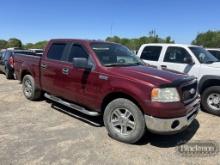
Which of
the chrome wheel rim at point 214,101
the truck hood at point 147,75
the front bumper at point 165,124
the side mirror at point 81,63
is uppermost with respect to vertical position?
the side mirror at point 81,63

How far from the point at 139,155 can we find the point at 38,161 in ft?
5.38

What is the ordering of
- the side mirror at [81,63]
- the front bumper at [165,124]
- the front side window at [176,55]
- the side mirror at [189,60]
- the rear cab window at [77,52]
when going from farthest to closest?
the front side window at [176,55], the side mirror at [189,60], the rear cab window at [77,52], the side mirror at [81,63], the front bumper at [165,124]

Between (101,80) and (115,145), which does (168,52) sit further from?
(115,145)

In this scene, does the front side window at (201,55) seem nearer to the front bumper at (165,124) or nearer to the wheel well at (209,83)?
the wheel well at (209,83)

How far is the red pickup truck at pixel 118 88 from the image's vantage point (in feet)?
15.3

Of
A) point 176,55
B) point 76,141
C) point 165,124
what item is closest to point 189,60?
point 176,55

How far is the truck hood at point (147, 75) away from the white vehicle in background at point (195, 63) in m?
1.40

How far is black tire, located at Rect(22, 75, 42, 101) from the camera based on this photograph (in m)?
7.86

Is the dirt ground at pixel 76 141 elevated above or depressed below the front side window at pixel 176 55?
below

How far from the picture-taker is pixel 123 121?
16.8 ft

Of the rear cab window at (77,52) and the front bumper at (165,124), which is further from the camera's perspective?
the rear cab window at (77,52)

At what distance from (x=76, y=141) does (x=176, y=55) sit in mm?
4723

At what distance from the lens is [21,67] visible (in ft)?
27.5

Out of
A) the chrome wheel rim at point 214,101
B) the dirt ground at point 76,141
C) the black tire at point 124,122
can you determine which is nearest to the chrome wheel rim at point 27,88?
the dirt ground at point 76,141
